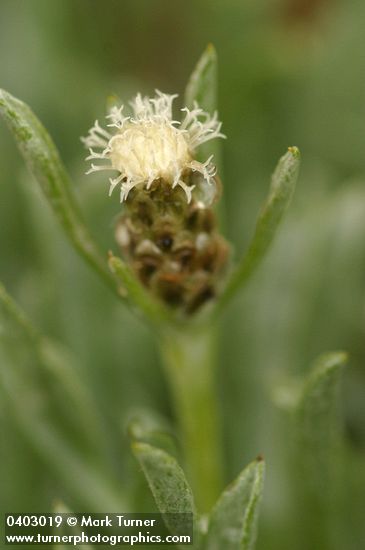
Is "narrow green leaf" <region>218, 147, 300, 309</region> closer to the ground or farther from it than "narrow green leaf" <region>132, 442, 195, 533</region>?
farther from it

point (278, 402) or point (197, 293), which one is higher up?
point (197, 293)

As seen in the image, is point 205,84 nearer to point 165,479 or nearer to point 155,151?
point 155,151

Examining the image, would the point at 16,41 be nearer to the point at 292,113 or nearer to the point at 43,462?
the point at 292,113

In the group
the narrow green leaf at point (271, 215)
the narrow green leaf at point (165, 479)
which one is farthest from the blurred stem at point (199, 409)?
the narrow green leaf at point (165, 479)

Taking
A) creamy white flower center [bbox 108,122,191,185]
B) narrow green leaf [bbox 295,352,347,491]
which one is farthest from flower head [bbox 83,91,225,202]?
narrow green leaf [bbox 295,352,347,491]

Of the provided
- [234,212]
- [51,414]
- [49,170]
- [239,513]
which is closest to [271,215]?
[49,170]

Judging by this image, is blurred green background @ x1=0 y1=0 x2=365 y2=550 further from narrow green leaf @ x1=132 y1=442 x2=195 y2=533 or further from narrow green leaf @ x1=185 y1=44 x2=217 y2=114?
narrow green leaf @ x1=185 y1=44 x2=217 y2=114

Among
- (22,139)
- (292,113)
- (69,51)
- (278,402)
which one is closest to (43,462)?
(278,402)

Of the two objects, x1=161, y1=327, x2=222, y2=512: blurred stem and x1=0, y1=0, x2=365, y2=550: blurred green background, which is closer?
x1=161, y1=327, x2=222, y2=512: blurred stem
